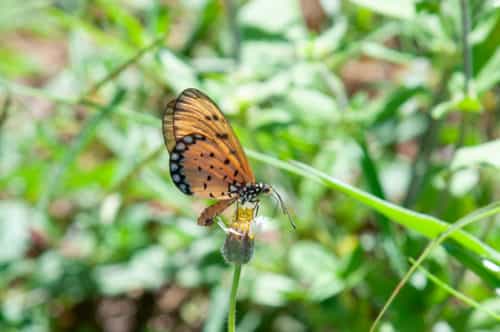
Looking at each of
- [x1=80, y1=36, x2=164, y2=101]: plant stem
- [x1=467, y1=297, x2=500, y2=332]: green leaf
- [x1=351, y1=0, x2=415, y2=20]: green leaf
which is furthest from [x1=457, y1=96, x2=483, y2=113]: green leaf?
[x1=80, y1=36, x2=164, y2=101]: plant stem

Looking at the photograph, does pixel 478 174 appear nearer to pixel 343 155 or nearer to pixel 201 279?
pixel 343 155

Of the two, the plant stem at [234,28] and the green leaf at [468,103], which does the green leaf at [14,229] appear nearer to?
the plant stem at [234,28]

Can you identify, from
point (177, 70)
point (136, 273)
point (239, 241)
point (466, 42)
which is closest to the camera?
point (239, 241)

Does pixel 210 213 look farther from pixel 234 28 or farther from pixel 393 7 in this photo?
pixel 234 28

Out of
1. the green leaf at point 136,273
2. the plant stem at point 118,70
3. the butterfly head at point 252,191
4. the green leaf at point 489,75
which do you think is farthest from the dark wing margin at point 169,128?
the green leaf at point 136,273

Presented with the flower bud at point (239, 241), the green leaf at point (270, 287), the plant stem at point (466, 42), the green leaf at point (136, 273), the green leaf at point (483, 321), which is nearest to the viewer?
the flower bud at point (239, 241)

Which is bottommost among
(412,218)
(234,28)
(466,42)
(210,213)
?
(412,218)

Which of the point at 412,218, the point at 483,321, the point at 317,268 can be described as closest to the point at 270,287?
the point at 317,268

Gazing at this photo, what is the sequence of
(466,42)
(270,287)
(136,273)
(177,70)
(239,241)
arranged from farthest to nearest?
1. (136,273)
2. (270,287)
3. (177,70)
4. (466,42)
5. (239,241)

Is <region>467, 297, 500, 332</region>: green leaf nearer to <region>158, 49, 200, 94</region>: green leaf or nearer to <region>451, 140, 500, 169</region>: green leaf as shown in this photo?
<region>451, 140, 500, 169</region>: green leaf
